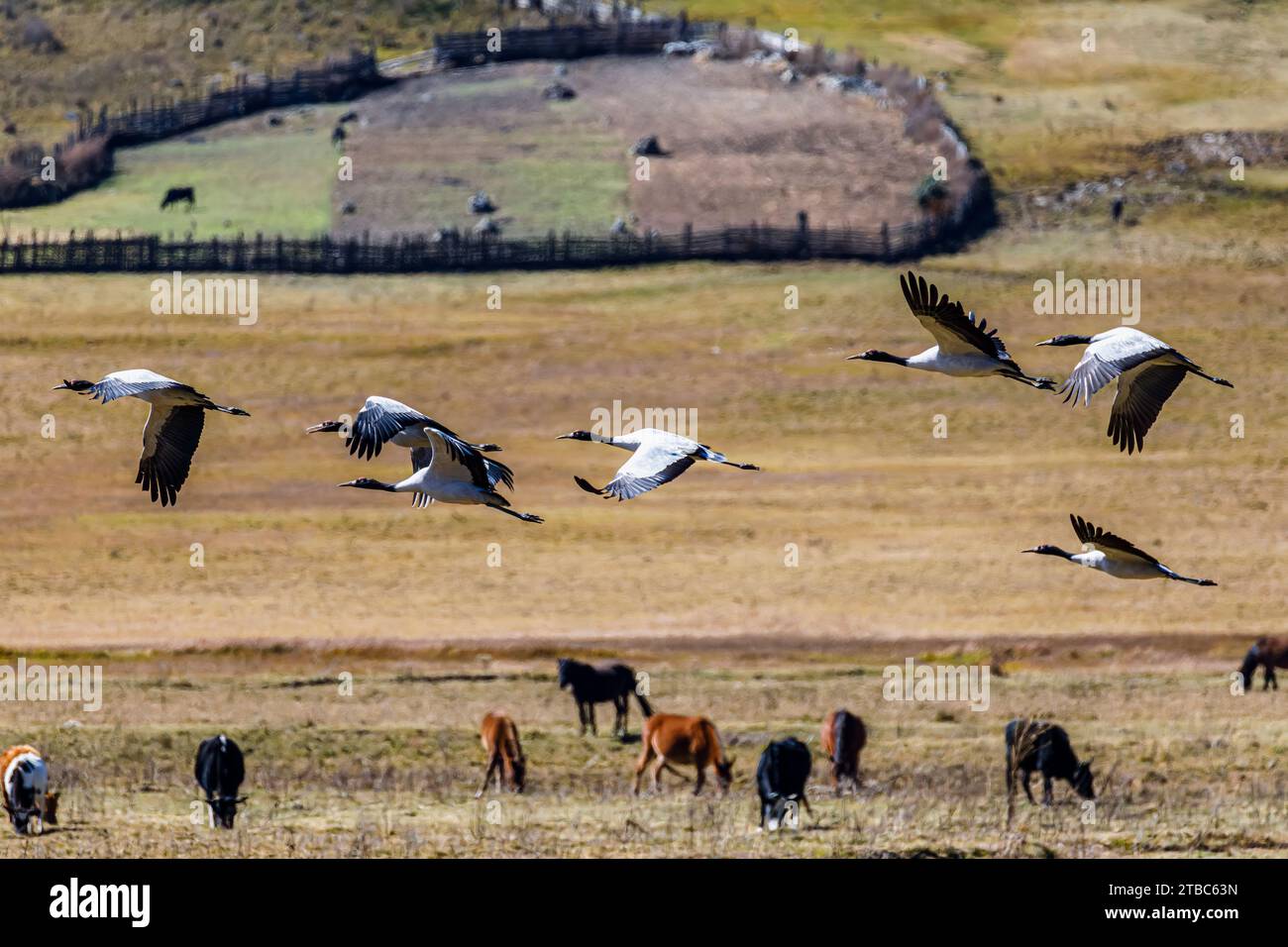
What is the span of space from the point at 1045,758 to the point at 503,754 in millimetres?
6801

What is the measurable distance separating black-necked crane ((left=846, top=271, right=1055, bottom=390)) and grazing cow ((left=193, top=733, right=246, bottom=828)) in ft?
30.0

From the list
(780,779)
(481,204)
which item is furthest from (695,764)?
(481,204)

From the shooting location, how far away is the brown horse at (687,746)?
1125 inches

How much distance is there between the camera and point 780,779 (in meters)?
26.6

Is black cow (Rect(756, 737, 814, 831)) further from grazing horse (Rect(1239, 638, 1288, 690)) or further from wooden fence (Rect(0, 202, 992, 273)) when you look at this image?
wooden fence (Rect(0, 202, 992, 273))

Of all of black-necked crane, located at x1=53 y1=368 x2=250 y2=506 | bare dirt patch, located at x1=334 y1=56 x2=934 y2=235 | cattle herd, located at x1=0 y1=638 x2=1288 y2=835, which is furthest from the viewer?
bare dirt patch, located at x1=334 y1=56 x2=934 y2=235

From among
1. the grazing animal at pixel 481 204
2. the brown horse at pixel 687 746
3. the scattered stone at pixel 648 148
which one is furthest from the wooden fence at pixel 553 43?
the brown horse at pixel 687 746

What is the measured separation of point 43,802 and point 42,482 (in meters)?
29.3

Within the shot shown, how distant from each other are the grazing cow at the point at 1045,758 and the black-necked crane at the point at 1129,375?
5.12 m

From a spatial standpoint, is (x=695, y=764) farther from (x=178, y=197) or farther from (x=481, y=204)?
(x=178, y=197)

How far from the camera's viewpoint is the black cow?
2644 centimetres

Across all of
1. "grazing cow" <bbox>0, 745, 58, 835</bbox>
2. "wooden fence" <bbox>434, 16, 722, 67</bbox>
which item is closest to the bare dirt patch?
"wooden fence" <bbox>434, 16, 722, 67</bbox>

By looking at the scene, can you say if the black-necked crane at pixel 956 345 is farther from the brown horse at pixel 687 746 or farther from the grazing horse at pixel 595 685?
the grazing horse at pixel 595 685

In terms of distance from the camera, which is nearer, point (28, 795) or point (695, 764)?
point (28, 795)
